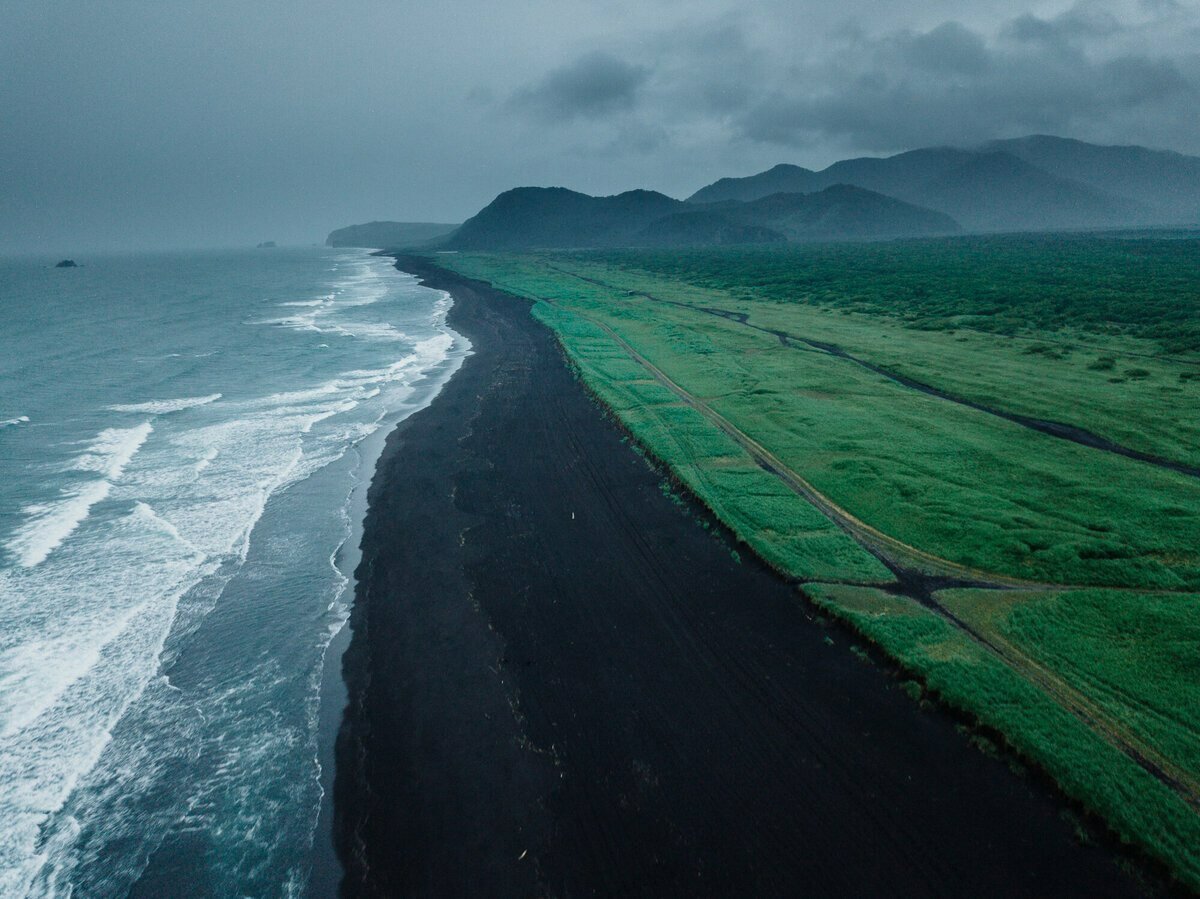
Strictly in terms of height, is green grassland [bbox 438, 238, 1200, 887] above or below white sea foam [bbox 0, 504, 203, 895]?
above

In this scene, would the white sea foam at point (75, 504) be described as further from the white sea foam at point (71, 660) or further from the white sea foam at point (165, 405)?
the white sea foam at point (165, 405)

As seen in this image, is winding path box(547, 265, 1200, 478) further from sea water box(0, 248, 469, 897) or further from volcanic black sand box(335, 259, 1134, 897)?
sea water box(0, 248, 469, 897)

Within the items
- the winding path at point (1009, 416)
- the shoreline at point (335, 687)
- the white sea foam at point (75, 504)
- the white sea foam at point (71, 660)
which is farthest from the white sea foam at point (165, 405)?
the winding path at point (1009, 416)

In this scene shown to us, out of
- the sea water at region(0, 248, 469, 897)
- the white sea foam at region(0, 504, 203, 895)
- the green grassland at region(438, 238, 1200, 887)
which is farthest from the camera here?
the green grassland at region(438, 238, 1200, 887)

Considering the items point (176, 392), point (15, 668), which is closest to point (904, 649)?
point (15, 668)

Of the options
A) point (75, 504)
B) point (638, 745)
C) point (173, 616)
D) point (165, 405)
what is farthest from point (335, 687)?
point (165, 405)

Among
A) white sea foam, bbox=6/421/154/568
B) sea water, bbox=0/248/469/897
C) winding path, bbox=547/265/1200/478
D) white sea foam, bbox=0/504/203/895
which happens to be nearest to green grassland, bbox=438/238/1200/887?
winding path, bbox=547/265/1200/478
